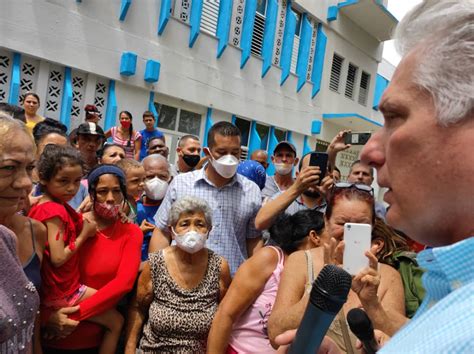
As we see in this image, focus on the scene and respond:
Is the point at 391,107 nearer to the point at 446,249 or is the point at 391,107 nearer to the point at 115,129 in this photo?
the point at 446,249

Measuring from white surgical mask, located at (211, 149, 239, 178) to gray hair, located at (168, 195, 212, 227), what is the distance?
46cm

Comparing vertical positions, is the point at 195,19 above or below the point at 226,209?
above

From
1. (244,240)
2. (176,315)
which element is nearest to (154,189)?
(244,240)

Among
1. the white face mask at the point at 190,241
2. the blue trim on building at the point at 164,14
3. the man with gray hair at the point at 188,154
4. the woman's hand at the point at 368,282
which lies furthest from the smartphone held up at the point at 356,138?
the blue trim on building at the point at 164,14

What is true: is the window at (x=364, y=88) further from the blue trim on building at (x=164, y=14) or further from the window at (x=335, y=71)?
the blue trim on building at (x=164, y=14)

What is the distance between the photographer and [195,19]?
381 inches

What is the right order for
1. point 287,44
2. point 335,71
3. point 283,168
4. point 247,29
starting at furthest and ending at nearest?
point 335,71
point 287,44
point 247,29
point 283,168

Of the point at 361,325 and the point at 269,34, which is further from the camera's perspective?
the point at 269,34

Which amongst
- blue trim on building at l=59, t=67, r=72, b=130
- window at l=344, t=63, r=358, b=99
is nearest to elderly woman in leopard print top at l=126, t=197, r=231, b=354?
blue trim on building at l=59, t=67, r=72, b=130

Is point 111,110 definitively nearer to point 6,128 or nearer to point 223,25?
point 223,25

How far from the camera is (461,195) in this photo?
0.70m

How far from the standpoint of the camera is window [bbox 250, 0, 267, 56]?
1158cm

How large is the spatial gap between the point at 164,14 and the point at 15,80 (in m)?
3.53

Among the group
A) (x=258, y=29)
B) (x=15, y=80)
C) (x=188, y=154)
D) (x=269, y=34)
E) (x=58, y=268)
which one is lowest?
(x=58, y=268)
